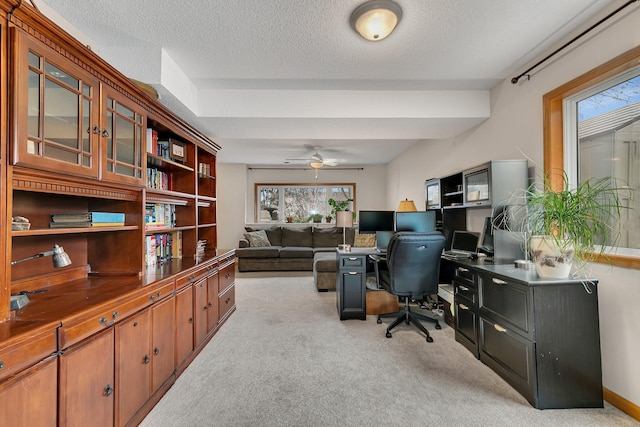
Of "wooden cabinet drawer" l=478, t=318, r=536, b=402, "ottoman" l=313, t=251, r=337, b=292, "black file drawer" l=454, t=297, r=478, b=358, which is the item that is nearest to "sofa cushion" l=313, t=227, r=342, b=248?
"ottoman" l=313, t=251, r=337, b=292

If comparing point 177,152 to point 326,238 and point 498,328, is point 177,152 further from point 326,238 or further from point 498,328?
point 326,238

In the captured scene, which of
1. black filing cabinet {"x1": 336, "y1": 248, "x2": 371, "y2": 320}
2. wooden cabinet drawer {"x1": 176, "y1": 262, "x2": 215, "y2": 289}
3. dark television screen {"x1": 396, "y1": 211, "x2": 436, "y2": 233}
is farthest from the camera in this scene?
dark television screen {"x1": 396, "y1": 211, "x2": 436, "y2": 233}

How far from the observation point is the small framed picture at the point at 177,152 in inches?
108

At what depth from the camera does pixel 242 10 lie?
1.93 meters

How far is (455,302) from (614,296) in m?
1.15

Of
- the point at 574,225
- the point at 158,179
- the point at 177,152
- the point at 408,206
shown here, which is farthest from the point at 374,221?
the point at 158,179

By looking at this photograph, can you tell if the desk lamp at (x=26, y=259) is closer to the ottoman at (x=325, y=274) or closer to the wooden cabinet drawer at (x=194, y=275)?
the wooden cabinet drawer at (x=194, y=275)

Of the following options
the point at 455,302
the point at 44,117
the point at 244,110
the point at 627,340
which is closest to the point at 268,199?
the point at 244,110

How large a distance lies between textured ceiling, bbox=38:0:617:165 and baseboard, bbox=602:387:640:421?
8.35 ft

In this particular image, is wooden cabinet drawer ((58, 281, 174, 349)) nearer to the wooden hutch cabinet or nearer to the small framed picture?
the wooden hutch cabinet

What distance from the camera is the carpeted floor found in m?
1.76

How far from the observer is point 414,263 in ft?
9.48

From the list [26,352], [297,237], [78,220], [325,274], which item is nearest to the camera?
[26,352]

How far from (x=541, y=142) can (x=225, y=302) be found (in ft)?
11.6
